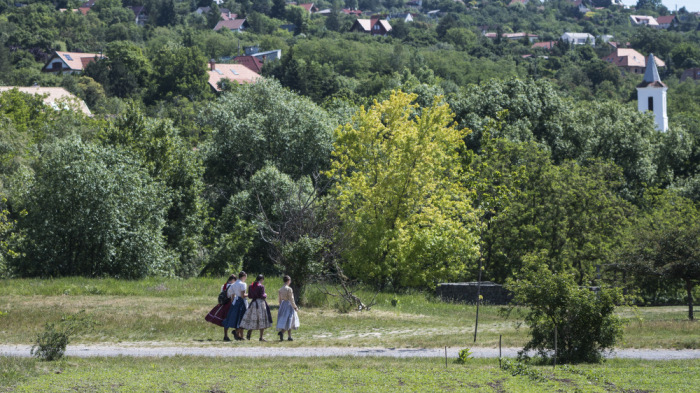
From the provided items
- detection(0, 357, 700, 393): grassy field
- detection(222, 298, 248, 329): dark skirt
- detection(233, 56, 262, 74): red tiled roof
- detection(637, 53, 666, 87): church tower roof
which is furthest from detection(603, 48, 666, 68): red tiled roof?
detection(0, 357, 700, 393): grassy field

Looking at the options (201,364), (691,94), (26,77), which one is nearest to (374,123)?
(201,364)

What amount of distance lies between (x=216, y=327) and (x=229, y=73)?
356ft

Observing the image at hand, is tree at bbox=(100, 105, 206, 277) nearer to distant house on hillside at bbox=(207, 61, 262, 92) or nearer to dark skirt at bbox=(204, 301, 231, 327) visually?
dark skirt at bbox=(204, 301, 231, 327)

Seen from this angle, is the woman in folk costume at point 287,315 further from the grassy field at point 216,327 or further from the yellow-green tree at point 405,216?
the yellow-green tree at point 405,216

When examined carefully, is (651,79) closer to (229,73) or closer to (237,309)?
(229,73)

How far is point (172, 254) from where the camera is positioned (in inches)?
1503

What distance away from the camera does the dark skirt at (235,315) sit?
18562 mm

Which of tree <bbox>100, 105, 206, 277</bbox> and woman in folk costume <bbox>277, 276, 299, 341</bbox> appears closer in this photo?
woman in folk costume <bbox>277, 276, 299, 341</bbox>

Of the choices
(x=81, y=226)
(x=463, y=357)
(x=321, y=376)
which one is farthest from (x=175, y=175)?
(x=321, y=376)

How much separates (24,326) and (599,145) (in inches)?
1538

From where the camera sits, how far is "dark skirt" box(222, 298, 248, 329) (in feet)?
60.9

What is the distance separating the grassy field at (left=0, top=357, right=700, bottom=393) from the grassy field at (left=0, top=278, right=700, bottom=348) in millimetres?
2228

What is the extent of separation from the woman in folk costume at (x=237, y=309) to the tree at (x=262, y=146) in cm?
2661

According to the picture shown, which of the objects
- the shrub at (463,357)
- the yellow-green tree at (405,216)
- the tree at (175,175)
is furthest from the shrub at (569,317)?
the tree at (175,175)
